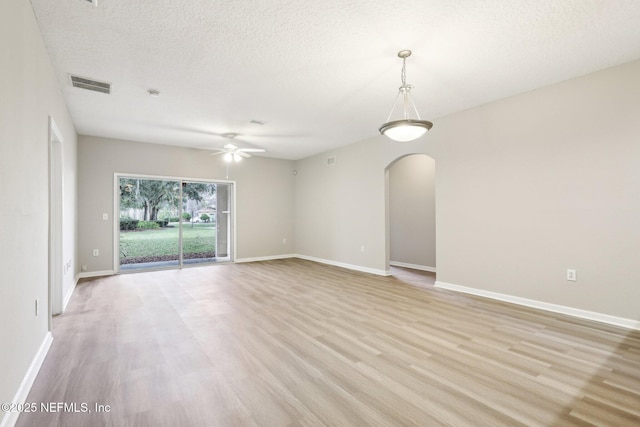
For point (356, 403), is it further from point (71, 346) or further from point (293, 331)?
point (71, 346)

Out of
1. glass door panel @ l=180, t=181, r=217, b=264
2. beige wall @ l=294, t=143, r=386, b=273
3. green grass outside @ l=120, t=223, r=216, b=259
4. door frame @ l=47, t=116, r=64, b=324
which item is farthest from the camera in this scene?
glass door panel @ l=180, t=181, r=217, b=264

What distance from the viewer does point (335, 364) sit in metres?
2.34

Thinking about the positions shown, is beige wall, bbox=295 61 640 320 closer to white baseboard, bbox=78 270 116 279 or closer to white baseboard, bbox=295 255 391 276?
white baseboard, bbox=295 255 391 276

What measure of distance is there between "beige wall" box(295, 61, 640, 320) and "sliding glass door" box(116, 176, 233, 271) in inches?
188

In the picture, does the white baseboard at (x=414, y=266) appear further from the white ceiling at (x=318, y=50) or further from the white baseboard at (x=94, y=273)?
the white baseboard at (x=94, y=273)

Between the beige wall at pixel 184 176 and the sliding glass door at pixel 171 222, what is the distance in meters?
0.26

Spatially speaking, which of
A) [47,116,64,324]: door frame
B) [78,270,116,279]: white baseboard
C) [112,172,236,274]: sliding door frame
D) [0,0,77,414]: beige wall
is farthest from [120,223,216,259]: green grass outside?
[0,0,77,414]: beige wall

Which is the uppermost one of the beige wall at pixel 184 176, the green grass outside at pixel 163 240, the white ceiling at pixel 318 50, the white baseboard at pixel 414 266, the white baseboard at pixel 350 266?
the white ceiling at pixel 318 50

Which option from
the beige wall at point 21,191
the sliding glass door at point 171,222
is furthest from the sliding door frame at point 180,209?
the beige wall at point 21,191

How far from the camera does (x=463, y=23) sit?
2465 mm

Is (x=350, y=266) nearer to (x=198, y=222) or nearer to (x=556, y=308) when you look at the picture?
(x=556, y=308)

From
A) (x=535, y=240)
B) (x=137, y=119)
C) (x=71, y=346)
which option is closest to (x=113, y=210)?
(x=137, y=119)

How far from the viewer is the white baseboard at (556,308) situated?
10.2 ft

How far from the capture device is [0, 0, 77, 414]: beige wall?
65.4 inches
